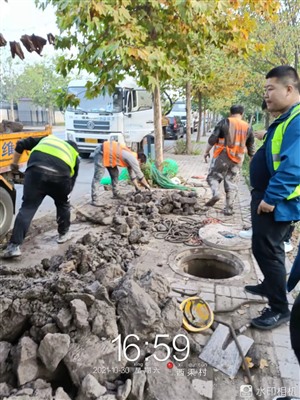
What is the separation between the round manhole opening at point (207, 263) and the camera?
4406mm

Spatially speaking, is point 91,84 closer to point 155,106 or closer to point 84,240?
point 155,106

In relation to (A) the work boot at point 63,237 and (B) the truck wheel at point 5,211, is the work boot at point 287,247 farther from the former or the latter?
(B) the truck wheel at point 5,211

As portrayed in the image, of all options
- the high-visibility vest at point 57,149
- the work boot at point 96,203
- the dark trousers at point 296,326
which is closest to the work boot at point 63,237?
the high-visibility vest at point 57,149

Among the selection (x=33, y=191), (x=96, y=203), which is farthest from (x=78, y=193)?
(x=33, y=191)

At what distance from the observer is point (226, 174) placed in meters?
6.18

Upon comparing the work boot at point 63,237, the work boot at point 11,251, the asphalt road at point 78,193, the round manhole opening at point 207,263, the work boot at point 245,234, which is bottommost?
the asphalt road at point 78,193

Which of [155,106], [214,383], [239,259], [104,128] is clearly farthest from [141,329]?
[104,128]

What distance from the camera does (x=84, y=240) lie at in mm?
4602

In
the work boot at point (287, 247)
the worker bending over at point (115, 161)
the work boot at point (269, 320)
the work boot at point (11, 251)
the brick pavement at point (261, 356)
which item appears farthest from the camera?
the worker bending over at point (115, 161)

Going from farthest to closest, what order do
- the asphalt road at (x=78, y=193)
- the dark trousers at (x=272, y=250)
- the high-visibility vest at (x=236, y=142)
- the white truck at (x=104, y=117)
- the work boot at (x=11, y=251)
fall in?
the white truck at (x=104, y=117)
the asphalt road at (x=78, y=193)
the high-visibility vest at (x=236, y=142)
the work boot at (x=11, y=251)
the dark trousers at (x=272, y=250)

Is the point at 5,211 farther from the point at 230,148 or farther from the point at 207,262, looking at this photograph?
the point at 230,148

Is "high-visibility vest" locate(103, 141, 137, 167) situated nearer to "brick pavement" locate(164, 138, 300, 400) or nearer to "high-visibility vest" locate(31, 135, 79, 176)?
"high-visibility vest" locate(31, 135, 79, 176)

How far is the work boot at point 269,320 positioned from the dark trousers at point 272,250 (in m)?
0.04

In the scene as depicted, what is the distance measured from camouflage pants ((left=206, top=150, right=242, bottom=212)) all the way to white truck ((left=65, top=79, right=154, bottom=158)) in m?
6.69
